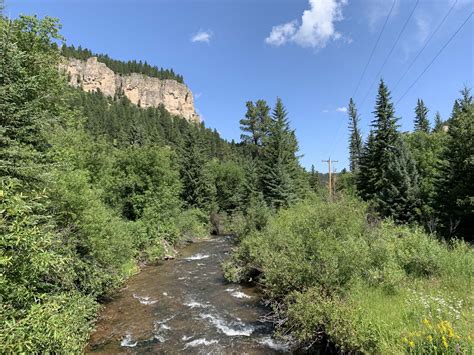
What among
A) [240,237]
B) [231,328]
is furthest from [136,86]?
[231,328]

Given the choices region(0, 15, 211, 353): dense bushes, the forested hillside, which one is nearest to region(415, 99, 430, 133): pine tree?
the forested hillside

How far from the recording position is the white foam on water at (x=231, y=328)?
10344mm

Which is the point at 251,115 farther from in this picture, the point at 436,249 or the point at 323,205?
the point at 436,249

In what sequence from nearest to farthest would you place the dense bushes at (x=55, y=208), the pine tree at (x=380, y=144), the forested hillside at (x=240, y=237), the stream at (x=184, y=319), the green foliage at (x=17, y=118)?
the dense bushes at (x=55, y=208) < the forested hillside at (x=240, y=237) < the green foliage at (x=17, y=118) < the stream at (x=184, y=319) < the pine tree at (x=380, y=144)

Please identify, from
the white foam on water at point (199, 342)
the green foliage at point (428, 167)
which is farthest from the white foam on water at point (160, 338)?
the green foliage at point (428, 167)

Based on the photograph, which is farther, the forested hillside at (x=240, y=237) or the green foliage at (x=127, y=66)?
the green foliage at (x=127, y=66)

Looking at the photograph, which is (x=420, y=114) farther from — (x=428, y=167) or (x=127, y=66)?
(x=127, y=66)

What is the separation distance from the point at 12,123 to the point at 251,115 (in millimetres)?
50550

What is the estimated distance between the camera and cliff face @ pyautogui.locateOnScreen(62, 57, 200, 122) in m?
136

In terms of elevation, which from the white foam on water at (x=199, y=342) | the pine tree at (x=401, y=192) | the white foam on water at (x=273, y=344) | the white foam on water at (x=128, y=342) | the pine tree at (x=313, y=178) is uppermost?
the pine tree at (x=313, y=178)

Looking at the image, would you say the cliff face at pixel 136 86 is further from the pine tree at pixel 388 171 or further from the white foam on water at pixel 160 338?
the white foam on water at pixel 160 338

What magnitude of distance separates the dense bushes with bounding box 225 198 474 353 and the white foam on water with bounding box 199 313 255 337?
1344 millimetres

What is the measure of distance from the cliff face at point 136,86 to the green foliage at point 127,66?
4.39 meters

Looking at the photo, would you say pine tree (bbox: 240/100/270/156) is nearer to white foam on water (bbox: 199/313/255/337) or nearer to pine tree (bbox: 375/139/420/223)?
pine tree (bbox: 375/139/420/223)
